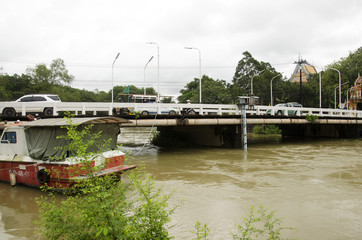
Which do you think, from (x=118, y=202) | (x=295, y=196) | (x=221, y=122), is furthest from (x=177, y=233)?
(x=221, y=122)

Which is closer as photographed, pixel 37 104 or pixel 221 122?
pixel 37 104

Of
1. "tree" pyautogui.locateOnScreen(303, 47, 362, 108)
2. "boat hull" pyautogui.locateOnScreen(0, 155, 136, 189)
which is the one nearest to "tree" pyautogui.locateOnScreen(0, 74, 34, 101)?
"boat hull" pyautogui.locateOnScreen(0, 155, 136, 189)

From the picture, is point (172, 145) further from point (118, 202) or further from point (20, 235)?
point (118, 202)

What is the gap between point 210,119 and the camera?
21.1 m

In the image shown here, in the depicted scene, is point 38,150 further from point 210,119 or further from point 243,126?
point 243,126

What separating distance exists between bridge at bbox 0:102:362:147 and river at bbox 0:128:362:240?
320 centimetres

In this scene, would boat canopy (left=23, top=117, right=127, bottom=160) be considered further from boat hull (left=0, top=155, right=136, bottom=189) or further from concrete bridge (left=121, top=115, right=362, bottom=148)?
concrete bridge (left=121, top=115, right=362, bottom=148)

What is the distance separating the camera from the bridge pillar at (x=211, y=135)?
2409cm

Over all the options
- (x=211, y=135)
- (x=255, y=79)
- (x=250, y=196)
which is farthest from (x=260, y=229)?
(x=255, y=79)

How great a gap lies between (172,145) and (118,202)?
2131 centimetres

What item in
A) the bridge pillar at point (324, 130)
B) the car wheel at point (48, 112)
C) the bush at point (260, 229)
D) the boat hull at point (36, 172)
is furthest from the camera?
the bridge pillar at point (324, 130)

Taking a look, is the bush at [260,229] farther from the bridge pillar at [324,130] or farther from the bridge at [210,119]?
the bridge pillar at [324,130]

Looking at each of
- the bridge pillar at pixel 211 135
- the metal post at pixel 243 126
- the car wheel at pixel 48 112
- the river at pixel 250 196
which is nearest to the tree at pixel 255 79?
the bridge pillar at pixel 211 135

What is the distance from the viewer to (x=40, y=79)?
184 feet
